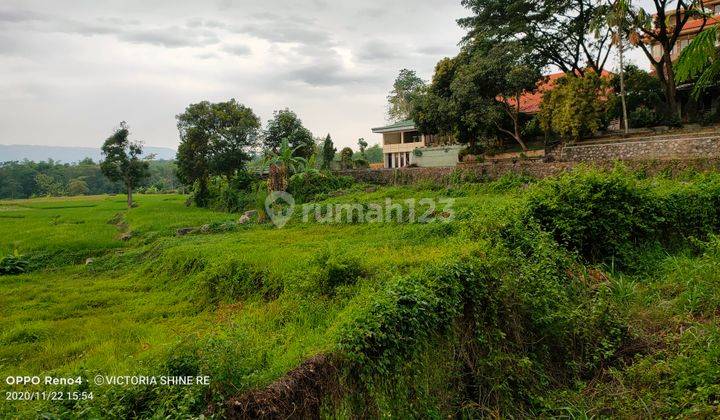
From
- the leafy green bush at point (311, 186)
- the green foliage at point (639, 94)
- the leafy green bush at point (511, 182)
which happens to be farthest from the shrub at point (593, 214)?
the green foliage at point (639, 94)

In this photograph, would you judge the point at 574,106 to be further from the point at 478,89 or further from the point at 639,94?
the point at 639,94

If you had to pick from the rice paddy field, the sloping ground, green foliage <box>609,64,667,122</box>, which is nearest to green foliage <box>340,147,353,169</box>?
green foliage <box>609,64,667,122</box>

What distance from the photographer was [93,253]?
1175 cm

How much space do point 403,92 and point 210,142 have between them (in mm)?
19056

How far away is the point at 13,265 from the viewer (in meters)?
10.0

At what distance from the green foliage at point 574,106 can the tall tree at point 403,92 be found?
55.8 feet

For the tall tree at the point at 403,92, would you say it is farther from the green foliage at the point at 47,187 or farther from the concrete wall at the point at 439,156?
the green foliage at the point at 47,187

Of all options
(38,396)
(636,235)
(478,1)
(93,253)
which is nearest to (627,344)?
(636,235)

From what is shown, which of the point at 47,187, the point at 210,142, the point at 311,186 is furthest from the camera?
the point at 47,187

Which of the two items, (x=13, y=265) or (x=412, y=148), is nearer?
(x=13, y=265)

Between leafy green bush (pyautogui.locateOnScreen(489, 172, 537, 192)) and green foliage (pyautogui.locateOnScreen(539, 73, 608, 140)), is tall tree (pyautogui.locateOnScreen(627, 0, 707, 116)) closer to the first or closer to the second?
green foliage (pyautogui.locateOnScreen(539, 73, 608, 140))

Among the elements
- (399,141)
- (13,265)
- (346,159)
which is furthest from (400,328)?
(399,141)

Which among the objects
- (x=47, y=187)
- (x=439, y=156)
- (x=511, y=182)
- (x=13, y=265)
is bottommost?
(x=13, y=265)

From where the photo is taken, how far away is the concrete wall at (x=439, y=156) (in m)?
24.7
